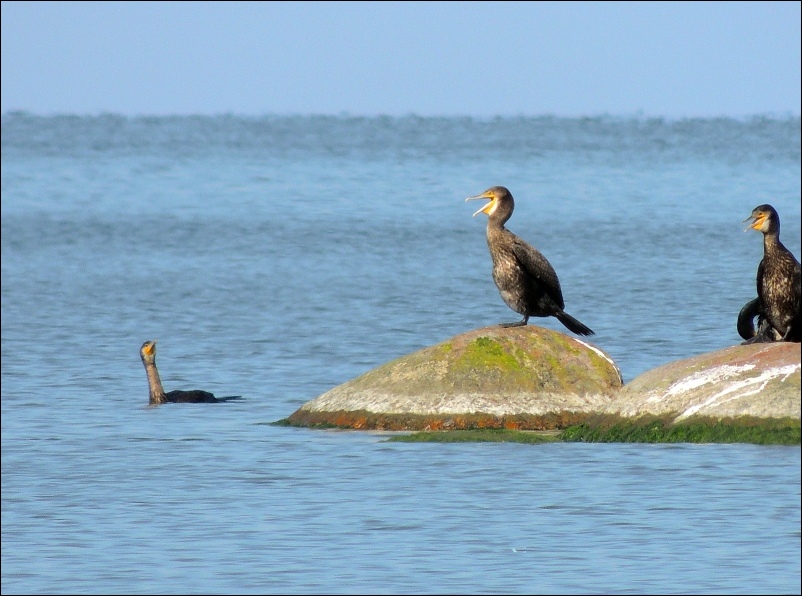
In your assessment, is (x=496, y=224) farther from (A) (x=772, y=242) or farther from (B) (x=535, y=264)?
(A) (x=772, y=242)

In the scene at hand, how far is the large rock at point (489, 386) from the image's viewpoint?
1616 cm

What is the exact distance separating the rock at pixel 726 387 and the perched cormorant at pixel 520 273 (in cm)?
182

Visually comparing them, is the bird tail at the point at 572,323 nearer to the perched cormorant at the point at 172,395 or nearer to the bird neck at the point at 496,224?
the bird neck at the point at 496,224

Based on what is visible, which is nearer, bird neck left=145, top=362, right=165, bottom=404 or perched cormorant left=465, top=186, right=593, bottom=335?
perched cormorant left=465, top=186, right=593, bottom=335

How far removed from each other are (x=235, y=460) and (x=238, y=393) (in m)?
4.68

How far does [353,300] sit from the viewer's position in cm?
3241

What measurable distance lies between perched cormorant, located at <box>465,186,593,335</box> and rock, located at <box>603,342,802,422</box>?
5.99 ft

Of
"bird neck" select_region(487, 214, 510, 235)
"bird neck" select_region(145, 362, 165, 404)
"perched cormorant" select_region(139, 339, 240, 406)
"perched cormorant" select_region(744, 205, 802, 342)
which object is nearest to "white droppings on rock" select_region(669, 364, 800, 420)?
"perched cormorant" select_region(744, 205, 802, 342)

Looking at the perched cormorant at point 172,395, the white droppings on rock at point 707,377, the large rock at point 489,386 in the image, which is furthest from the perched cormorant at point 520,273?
the perched cormorant at point 172,395

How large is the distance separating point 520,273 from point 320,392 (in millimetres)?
3682

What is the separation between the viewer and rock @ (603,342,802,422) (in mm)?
14320

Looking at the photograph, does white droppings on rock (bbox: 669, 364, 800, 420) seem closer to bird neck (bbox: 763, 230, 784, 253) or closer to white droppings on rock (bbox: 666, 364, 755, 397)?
white droppings on rock (bbox: 666, 364, 755, 397)

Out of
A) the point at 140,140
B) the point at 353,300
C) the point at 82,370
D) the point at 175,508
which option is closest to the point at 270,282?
the point at 353,300

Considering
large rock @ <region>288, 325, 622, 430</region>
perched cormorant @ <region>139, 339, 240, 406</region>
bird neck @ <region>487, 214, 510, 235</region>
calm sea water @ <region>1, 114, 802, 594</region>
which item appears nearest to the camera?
calm sea water @ <region>1, 114, 802, 594</region>
